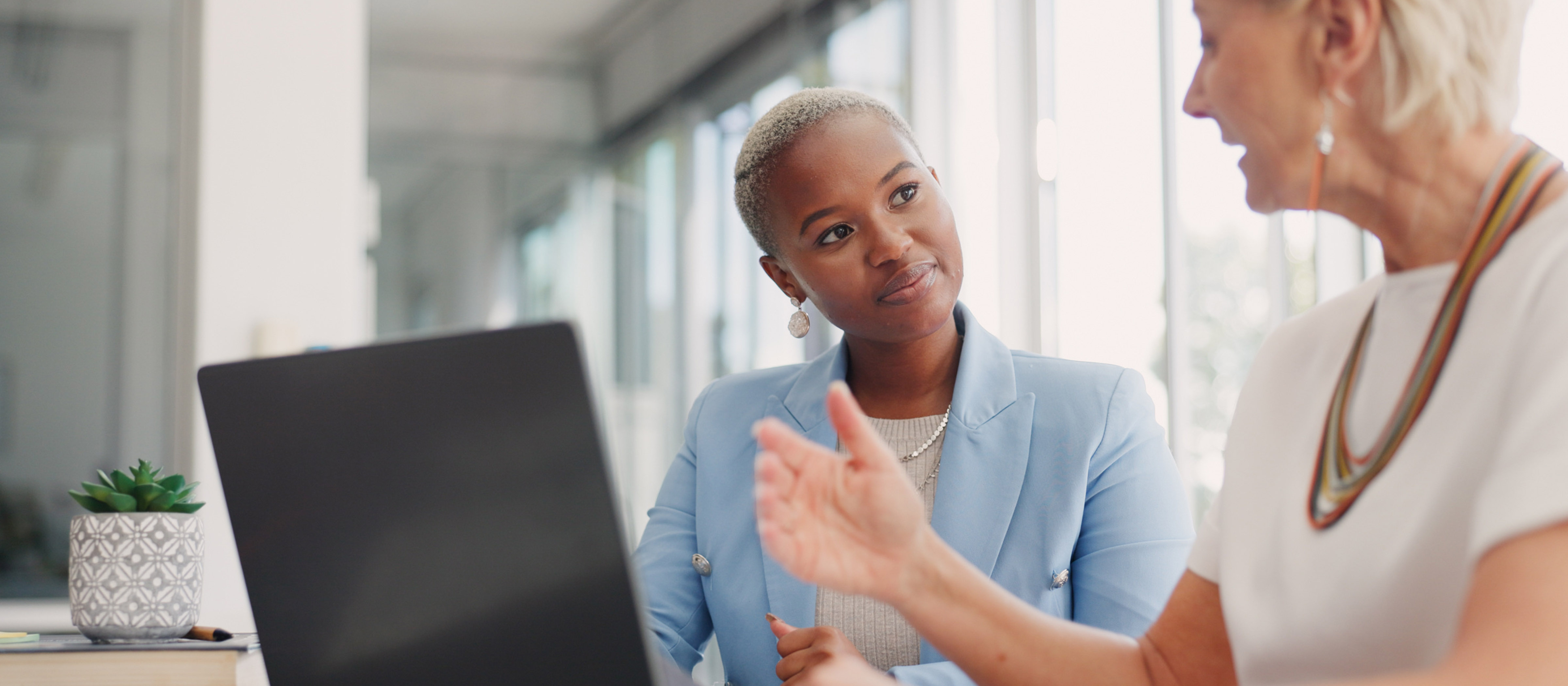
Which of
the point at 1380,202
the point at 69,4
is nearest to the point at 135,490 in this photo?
the point at 1380,202

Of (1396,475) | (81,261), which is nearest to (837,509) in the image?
(1396,475)

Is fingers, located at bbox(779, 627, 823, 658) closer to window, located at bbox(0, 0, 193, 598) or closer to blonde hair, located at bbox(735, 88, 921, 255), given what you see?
blonde hair, located at bbox(735, 88, 921, 255)

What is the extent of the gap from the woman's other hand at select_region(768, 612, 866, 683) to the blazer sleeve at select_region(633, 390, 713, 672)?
10.2 inches

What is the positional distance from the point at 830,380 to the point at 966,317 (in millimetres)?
205

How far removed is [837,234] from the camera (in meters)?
1.50

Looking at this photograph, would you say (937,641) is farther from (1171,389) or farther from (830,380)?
(1171,389)

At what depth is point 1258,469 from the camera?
89cm

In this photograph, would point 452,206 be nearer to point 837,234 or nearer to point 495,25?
point 495,25

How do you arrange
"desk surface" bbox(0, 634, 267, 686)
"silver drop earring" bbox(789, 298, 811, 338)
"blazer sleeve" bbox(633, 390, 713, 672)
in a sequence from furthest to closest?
"silver drop earring" bbox(789, 298, 811, 338)
"blazer sleeve" bbox(633, 390, 713, 672)
"desk surface" bbox(0, 634, 267, 686)

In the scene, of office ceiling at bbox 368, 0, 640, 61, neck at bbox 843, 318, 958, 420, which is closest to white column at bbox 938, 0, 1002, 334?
office ceiling at bbox 368, 0, 640, 61

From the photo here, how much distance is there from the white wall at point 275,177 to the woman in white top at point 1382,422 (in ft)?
6.67

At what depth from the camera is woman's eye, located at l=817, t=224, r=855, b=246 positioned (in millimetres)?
1486

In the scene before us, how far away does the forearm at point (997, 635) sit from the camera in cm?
91

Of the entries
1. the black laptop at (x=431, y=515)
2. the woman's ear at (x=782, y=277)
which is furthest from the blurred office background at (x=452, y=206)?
the black laptop at (x=431, y=515)
